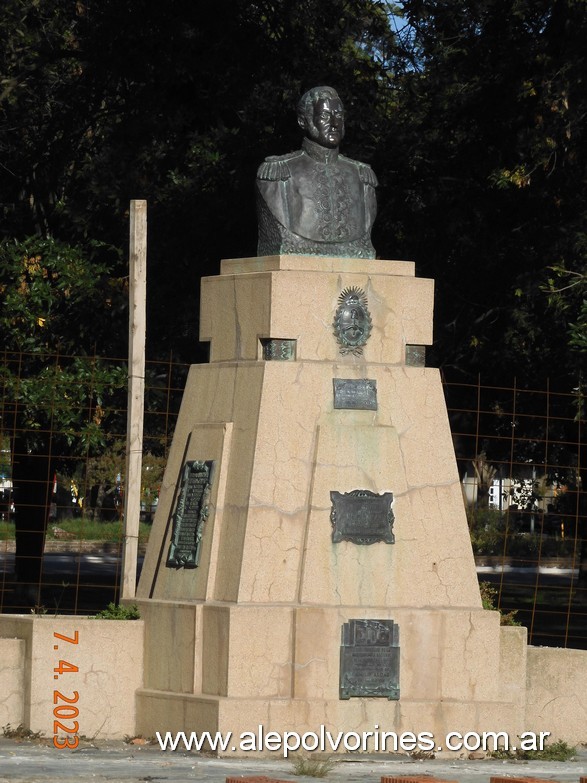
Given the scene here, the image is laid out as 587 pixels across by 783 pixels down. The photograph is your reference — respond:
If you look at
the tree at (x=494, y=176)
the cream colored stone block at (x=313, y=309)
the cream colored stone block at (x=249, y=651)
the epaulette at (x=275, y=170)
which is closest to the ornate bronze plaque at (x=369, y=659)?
the cream colored stone block at (x=249, y=651)

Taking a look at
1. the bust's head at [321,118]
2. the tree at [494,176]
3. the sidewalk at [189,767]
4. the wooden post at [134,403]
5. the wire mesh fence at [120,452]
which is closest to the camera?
the sidewalk at [189,767]

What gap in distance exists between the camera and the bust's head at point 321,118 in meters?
13.2

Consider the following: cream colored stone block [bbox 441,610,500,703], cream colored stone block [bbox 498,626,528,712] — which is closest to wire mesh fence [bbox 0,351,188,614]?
cream colored stone block [bbox 441,610,500,703]

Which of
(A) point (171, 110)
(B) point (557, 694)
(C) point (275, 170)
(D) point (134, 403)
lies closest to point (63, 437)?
(A) point (171, 110)

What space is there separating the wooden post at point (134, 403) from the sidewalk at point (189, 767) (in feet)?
4.87

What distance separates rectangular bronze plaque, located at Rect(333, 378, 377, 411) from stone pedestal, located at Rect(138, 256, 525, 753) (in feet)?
0.14

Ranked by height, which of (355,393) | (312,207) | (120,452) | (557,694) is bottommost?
(557,694)

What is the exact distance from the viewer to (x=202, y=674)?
12.3 metres

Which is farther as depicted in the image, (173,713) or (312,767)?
(173,713)

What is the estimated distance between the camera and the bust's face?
13.2 metres

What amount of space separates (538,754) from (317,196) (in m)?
4.26

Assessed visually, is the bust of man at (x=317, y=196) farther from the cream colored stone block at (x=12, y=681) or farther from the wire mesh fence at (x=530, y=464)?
the cream colored stone block at (x=12, y=681)

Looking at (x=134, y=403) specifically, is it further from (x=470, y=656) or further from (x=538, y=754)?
(x=538, y=754)

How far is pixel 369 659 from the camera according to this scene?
485 inches
